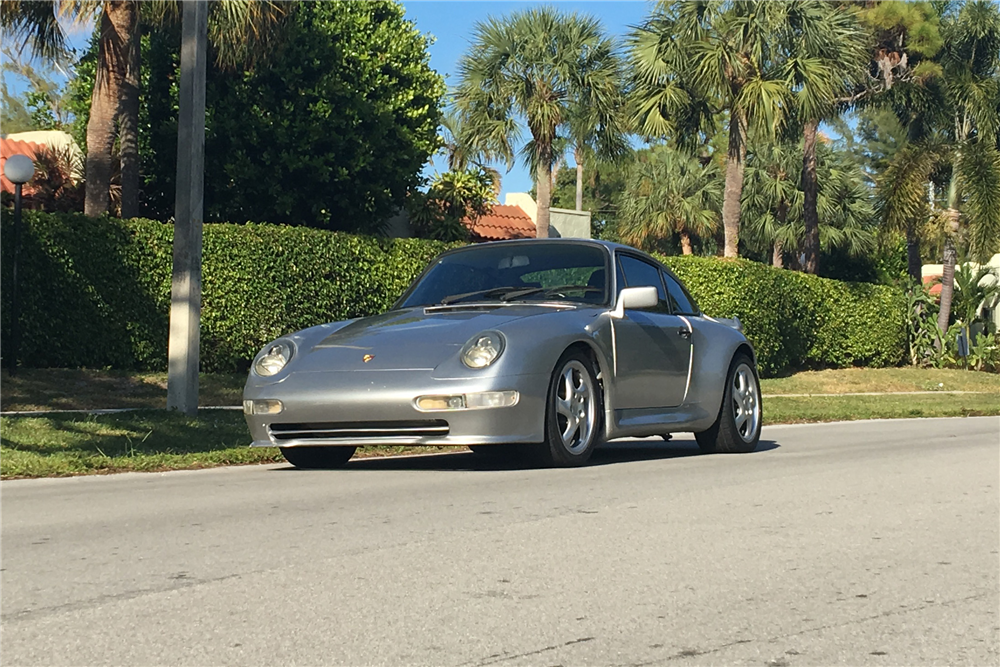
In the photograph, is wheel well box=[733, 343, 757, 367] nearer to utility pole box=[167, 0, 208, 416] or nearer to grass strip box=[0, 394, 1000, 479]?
grass strip box=[0, 394, 1000, 479]

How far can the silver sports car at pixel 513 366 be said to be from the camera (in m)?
8.43

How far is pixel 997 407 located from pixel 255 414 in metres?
14.7

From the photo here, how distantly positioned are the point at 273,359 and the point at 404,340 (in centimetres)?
93

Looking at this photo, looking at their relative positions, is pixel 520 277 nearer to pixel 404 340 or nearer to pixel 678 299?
pixel 404 340

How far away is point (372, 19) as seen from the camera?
28.4 metres

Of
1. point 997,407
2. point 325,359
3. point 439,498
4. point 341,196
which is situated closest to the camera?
point 439,498

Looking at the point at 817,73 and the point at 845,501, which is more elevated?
the point at 817,73

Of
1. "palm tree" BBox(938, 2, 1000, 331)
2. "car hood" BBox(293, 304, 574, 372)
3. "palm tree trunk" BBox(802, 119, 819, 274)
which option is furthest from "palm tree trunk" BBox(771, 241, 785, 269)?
"car hood" BBox(293, 304, 574, 372)

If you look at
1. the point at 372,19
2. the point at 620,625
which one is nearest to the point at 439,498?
the point at 620,625

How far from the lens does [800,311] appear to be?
29.3 metres

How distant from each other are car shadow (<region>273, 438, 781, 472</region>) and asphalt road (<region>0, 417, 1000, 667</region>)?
1.75 feet

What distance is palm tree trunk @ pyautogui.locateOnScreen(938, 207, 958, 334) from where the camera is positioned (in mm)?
34844

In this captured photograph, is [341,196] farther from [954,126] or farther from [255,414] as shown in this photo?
[954,126]

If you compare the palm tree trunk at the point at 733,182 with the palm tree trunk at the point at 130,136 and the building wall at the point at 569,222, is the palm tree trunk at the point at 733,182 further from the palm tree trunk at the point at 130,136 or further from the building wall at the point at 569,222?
the palm tree trunk at the point at 130,136
